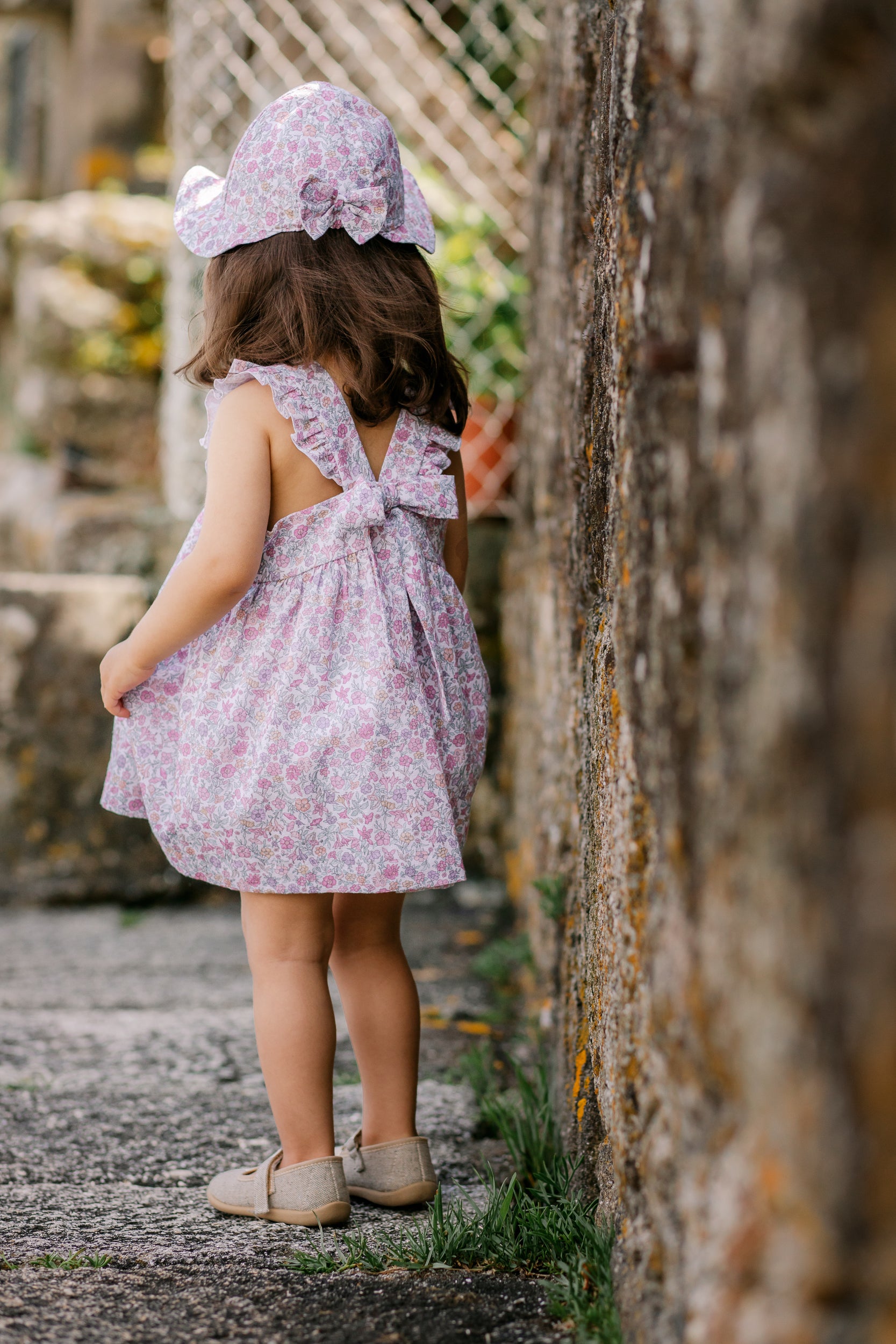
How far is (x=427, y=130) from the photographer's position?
12.9 ft

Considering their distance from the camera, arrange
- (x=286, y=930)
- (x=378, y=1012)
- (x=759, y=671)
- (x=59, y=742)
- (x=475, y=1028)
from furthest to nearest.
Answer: (x=59, y=742) < (x=475, y=1028) < (x=378, y=1012) < (x=286, y=930) < (x=759, y=671)

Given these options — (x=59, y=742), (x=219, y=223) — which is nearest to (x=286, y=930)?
(x=219, y=223)

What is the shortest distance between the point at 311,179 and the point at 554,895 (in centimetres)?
118

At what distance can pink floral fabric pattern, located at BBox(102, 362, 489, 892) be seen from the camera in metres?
1.72

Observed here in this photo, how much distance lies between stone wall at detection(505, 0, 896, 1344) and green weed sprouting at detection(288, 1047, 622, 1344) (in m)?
0.14

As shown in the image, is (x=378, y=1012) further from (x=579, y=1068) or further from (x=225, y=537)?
(x=225, y=537)

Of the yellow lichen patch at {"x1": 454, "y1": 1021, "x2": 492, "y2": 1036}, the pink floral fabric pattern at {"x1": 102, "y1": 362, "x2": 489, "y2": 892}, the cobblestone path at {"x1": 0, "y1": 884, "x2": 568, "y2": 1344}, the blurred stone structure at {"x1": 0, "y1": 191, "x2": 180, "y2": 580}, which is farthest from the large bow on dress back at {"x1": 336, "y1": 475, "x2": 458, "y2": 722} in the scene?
the blurred stone structure at {"x1": 0, "y1": 191, "x2": 180, "y2": 580}

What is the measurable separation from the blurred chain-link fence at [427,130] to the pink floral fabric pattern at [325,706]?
2010mm

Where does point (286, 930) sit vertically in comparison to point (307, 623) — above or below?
below

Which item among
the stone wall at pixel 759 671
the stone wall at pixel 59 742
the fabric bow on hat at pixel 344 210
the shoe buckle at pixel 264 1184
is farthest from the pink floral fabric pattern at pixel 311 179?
the stone wall at pixel 59 742

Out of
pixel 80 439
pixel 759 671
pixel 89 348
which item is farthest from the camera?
pixel 80 439

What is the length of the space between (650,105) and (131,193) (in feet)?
18.6

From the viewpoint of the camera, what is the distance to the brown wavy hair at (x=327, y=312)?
1752 mm

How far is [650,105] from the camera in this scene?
116 centimetres
